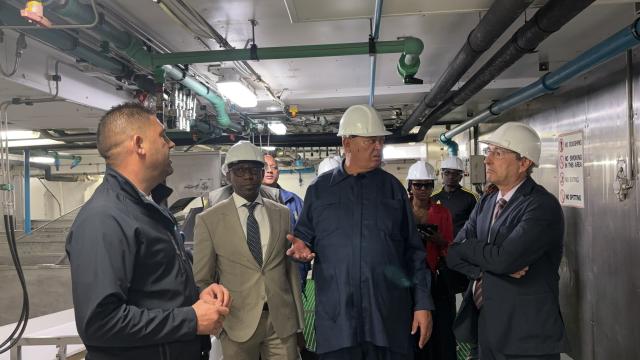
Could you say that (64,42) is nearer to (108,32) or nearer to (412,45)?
(108,32)

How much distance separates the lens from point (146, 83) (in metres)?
3.32

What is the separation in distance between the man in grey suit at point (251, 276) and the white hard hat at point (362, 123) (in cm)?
65

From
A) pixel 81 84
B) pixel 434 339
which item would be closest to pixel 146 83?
pixel 81 84

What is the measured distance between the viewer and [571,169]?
10.9 feet

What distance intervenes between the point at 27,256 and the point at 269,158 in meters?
3.62

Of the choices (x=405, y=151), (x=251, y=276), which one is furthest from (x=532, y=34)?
(x=405, y=151)

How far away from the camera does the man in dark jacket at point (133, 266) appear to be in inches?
43.5

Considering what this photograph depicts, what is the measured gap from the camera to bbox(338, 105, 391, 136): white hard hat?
1834mm

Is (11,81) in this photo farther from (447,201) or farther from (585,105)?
(585,105)

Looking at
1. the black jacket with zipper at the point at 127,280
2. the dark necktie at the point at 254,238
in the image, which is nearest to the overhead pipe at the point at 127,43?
→ the black jacket with zipper at the point at 127,280

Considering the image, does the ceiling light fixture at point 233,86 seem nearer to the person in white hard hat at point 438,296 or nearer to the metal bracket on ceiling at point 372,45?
the metal bracket on ceiling at point 372,45

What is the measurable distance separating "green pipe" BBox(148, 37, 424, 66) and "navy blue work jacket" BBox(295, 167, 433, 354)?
1037mm

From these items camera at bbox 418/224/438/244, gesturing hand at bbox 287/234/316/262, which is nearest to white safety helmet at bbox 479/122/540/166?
camera at bbox 418/224/438/244

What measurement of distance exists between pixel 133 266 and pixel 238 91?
8.35 feet
